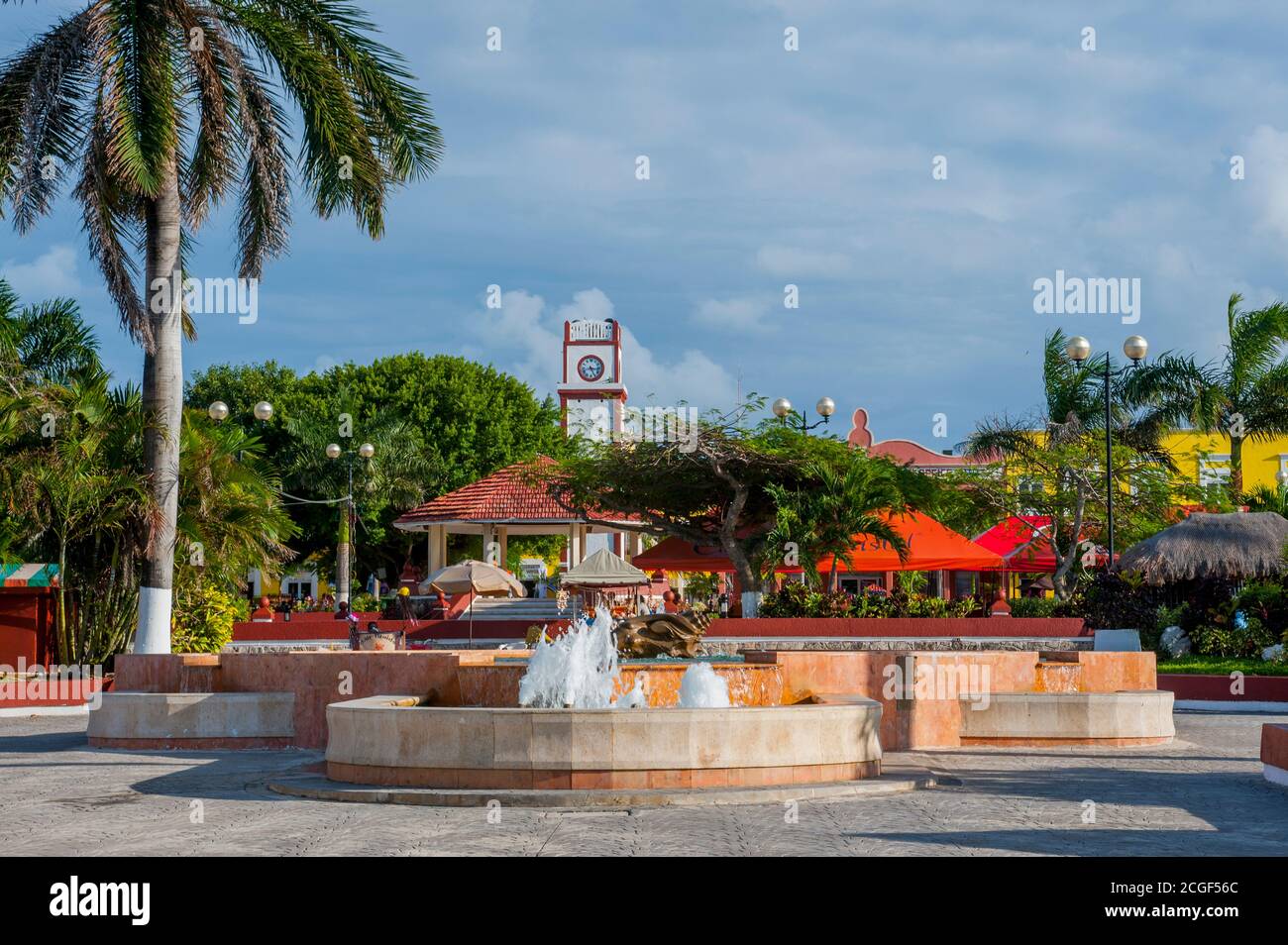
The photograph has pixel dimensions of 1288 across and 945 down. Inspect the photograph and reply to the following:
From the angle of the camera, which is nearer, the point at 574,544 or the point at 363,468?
the point at 574,544

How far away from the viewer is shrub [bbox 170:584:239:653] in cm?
2447

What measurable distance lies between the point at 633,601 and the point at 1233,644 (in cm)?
1467

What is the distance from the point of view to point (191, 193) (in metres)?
19.5

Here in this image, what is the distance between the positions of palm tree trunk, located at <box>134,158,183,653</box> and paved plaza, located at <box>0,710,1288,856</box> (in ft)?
13.4

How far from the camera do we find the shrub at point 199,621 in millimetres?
24469

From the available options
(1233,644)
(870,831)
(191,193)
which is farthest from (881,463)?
(870,831)

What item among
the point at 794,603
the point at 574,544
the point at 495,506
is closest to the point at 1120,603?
the point at 794,603

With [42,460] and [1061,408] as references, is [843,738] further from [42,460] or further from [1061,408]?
[1061,408]

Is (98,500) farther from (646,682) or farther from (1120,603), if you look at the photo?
(1120,603)

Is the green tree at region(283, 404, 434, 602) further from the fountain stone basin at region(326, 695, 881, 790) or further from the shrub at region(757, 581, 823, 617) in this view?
the fountain stone basin at region(326, 695, 881, 790)

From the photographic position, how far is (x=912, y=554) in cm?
2869

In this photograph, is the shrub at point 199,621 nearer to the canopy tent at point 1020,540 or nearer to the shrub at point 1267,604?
the shrub at point 1267,604

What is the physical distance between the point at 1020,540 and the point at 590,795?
92.3 feet

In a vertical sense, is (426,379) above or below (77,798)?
above
